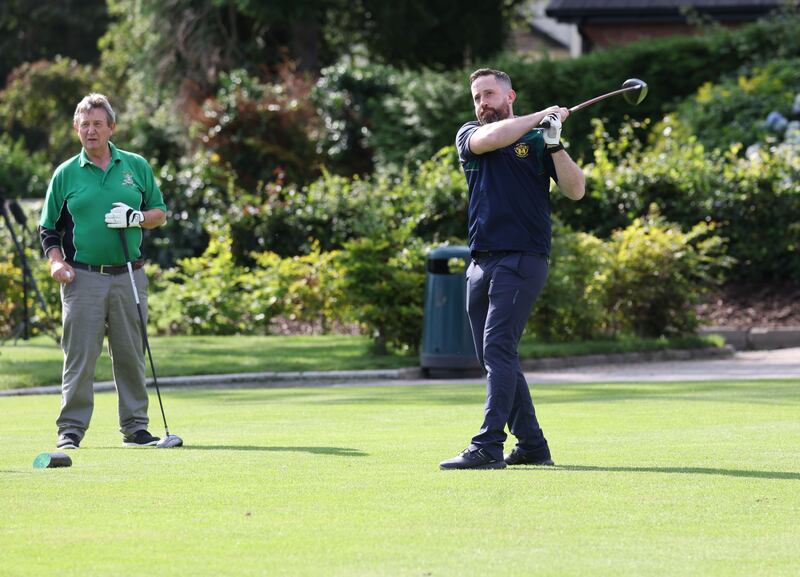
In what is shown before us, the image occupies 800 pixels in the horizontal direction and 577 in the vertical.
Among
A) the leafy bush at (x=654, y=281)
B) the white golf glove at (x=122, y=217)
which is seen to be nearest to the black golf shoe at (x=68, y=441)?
the white golf glove at (x=122, y=217)

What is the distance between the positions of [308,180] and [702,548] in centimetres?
2338

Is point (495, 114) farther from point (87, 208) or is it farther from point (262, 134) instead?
point (262, 134)

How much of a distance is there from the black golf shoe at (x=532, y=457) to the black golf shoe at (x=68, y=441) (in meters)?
2.78

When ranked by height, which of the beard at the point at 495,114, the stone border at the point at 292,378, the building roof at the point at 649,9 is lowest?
the stone border at the point at 292,378

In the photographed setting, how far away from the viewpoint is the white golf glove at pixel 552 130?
25.1 feet

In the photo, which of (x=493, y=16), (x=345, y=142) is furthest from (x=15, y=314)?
(x=493, y=16)

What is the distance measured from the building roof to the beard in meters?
26.8

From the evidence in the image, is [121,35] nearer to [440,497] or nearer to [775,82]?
A: [775,82]

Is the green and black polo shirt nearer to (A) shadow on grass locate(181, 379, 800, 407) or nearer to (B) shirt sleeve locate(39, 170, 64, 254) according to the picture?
(B) shirt sleeve locate(39, 170, 64, 254)

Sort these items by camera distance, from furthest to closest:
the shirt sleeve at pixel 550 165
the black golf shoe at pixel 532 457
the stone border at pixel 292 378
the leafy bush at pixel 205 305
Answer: the leafy bush at pixel 205 305 < the stone border at pixel 292 378 < the black golf shoe at pixel 532 457 < the shirt sleeve at pixel 550 165

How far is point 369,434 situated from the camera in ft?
32.7

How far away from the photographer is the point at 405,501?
683 centimetres

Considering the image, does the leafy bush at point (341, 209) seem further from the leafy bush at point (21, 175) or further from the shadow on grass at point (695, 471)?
the leafy bush at point (21, 175)

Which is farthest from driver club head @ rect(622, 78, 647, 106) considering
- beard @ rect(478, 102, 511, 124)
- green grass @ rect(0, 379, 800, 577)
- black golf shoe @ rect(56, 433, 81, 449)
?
black golf shoe @ rect(56, 433, 81, 449)
